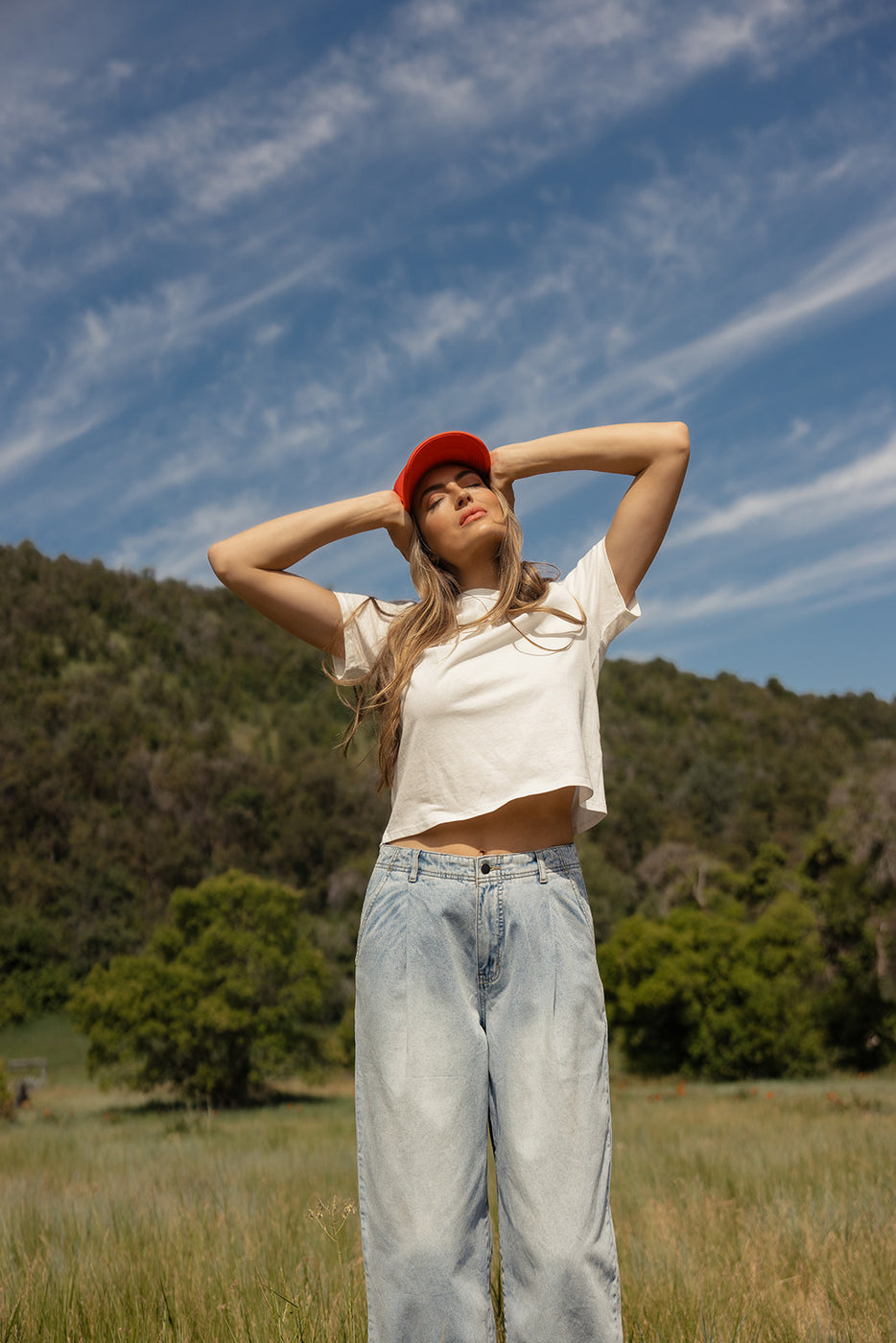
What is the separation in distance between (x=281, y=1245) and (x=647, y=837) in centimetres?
5302

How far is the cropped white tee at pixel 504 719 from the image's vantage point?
202cm

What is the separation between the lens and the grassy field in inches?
102

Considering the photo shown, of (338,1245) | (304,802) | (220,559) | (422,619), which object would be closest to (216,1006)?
(338,1245)

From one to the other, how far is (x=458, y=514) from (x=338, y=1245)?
178 cm

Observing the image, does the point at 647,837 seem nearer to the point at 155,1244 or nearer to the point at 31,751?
the point at 31,751

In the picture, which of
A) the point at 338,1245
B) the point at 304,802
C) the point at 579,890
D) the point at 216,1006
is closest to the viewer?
the point at 579,890

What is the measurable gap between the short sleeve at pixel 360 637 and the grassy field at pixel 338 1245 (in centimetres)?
123

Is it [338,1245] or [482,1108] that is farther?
[338,1245]

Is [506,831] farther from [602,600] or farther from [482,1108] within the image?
[602,600]

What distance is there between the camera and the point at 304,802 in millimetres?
56969

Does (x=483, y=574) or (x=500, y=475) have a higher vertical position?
(x=500, y=475)

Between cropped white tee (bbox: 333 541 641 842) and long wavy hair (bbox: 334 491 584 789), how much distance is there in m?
0.03

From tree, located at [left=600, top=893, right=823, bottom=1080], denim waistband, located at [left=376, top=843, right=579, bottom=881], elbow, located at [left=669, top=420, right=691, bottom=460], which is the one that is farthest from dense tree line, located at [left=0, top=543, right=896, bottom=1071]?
denim waistband, located at [left=376, top=843, right=579, bottom=881]

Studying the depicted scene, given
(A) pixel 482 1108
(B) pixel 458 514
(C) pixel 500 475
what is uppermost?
(C) pixel 500 475
